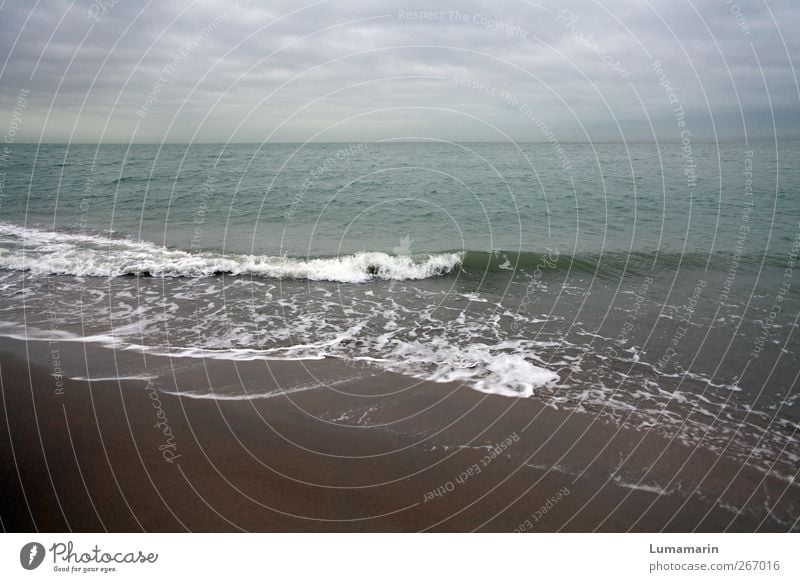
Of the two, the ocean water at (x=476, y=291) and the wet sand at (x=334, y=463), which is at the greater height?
the ocean water at (x=476, y=291)

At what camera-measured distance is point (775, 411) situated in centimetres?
740

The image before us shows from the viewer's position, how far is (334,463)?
231 inches

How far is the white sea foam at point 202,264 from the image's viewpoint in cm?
1480

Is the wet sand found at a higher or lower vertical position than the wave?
lower

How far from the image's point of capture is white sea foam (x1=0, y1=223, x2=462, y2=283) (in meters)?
14.8

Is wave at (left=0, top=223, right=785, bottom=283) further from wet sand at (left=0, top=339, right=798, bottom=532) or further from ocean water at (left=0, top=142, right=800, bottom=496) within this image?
wet sand at (left=0, top=339, right=798, bottom=532)
